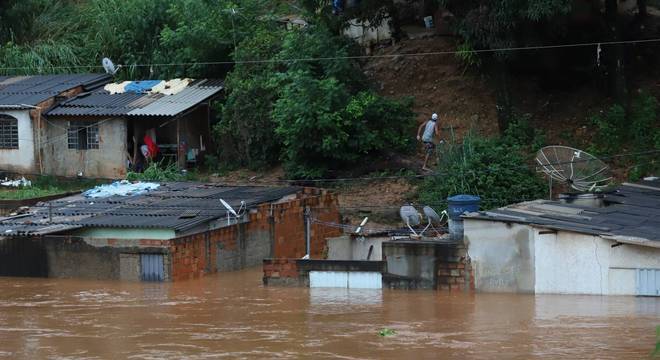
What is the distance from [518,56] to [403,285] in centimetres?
922

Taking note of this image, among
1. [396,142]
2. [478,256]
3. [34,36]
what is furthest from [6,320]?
[34,36]

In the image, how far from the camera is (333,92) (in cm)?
2712

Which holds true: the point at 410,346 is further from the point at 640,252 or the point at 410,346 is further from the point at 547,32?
the point at 547,32

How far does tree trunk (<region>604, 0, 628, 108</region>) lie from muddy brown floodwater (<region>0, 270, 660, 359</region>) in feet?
31.0

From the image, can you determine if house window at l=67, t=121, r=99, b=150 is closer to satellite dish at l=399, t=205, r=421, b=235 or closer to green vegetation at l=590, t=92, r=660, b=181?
satellite dish at l=399, t=205, r=421, b=235

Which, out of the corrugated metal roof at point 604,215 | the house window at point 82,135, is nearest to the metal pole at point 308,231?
the corrugated metal roof at point 604,215

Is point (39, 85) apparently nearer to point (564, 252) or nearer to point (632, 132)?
point (632, 132)

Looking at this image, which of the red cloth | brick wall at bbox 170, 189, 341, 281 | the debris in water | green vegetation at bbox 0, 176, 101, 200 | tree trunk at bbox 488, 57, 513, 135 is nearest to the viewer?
the debris in water

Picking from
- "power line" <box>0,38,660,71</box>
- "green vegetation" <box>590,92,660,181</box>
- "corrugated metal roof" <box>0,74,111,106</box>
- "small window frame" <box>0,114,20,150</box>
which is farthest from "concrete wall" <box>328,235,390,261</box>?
"small window frame" <box>0,114,20,150</box>

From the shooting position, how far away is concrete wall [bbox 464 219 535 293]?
1894 cm

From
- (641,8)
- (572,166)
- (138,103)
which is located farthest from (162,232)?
(641,8)

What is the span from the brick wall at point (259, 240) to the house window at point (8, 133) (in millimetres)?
9533

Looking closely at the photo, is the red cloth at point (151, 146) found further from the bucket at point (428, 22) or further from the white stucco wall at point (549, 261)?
the white stucco wall at point (549, 261)

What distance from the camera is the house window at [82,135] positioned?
30.4 m
